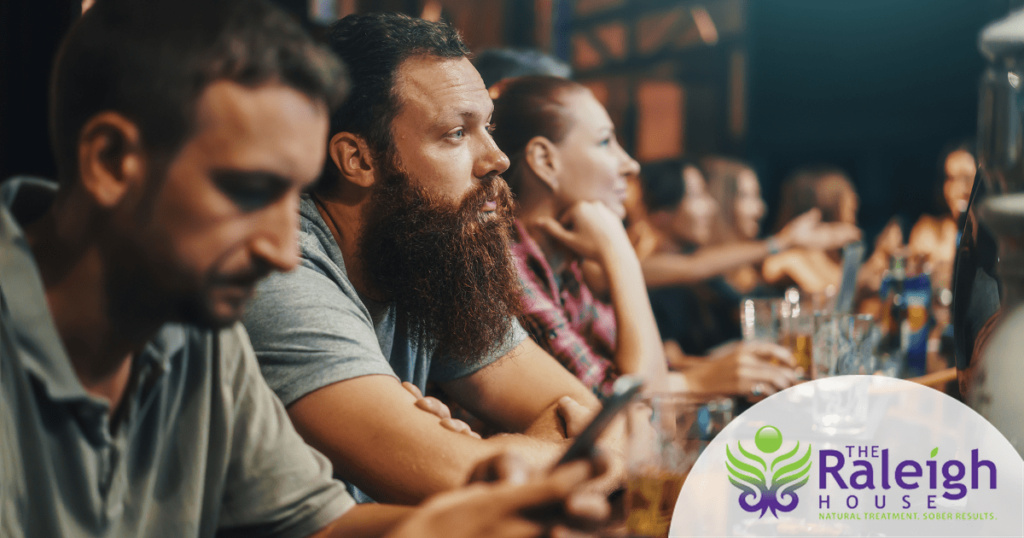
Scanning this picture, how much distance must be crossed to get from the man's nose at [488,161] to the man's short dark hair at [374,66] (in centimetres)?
12

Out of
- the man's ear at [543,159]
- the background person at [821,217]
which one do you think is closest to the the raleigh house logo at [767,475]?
the man's ear at [543,159]

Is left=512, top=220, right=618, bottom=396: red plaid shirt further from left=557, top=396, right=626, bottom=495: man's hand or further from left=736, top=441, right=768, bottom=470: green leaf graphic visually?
left=736, top=441, right=768, bottom=470: green leaf graphic

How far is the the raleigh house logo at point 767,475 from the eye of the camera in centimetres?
85

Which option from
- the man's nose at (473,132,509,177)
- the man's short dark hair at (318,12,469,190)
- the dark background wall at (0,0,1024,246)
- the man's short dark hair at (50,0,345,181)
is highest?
the dark background wall at (0,0,1024,246)

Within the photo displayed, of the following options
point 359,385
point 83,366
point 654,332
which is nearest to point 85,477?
point 83,366

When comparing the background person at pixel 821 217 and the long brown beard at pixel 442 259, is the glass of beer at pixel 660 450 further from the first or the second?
the background person at pixel 821 217

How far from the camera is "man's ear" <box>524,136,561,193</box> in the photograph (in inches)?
60.2

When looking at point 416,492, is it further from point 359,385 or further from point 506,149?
point 506,149

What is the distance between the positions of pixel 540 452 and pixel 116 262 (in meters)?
0.60

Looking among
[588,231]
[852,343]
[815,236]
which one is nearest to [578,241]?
[588,231]

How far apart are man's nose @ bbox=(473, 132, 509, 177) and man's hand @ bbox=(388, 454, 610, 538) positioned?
613 mm

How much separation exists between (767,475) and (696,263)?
8.84 feet

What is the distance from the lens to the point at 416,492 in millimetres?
865

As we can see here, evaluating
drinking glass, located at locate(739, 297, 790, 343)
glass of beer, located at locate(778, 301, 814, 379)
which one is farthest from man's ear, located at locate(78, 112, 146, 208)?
drinking glass, located at locate(739, 297, 790, 343)
